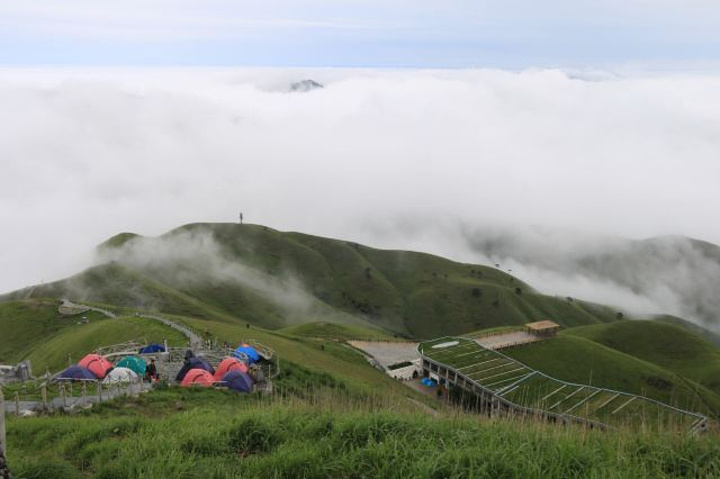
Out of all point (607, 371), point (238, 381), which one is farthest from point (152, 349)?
point (607, 371)

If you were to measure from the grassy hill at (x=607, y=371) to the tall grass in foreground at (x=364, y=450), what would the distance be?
77421 millimetres

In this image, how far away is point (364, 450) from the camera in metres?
10.1

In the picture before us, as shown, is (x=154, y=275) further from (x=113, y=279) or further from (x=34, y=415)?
(x=34, y=415)

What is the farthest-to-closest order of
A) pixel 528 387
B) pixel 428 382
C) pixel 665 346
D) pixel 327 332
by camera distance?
pixel 665 346 → pixel 327 332 → pixel 428 382 → pixel 528 387

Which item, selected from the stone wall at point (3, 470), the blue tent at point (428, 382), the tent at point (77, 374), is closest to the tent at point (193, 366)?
the tent at point (77, 374)

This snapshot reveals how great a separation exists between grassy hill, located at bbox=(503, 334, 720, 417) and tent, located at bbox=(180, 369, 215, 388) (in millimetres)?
66860

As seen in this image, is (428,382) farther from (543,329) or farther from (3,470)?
(3,470)

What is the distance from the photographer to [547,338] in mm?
97500

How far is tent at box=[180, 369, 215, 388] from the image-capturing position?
104 feet

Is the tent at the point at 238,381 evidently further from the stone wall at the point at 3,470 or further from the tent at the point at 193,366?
the stone wall at the point at 3,470

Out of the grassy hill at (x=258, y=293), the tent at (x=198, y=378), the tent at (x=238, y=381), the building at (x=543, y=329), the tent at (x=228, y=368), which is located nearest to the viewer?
the tent at (x=238, y=381)

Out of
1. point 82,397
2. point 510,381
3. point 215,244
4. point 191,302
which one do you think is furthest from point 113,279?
point 82,397

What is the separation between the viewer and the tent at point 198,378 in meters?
31.8

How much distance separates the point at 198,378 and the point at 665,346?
4734 inches
